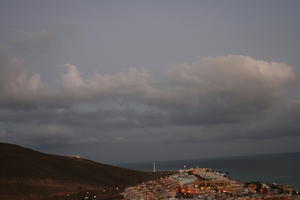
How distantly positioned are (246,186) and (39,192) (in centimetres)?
5187

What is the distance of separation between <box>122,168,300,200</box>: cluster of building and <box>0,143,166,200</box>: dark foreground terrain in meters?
8.25

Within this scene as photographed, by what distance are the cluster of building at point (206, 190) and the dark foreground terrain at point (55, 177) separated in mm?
8246

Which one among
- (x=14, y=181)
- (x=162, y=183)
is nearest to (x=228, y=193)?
(x=162, y=183)

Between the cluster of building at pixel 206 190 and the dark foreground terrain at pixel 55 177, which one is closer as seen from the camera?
the cluster of building at pixel 206 190

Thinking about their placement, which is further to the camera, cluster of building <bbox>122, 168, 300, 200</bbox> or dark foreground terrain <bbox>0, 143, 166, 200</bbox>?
dark foreground terrain <bbox>0, 143, 166, 200</bbox>

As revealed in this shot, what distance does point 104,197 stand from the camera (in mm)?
88625

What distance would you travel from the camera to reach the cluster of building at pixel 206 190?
2857 inches

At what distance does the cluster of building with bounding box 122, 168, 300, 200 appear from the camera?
7256 centimetres

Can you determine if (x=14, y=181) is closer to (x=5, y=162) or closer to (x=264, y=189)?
(x=5, y=162)

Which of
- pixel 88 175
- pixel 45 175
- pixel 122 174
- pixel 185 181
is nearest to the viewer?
pixel 185 181

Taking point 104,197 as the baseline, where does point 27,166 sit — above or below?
above

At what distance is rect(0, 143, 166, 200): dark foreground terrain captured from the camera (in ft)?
306

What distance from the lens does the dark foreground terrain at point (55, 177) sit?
306 ft

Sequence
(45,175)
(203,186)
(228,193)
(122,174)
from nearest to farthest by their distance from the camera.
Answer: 1. (228,193)
2. (203,186)
3. (45,175)
4. (122,174)
